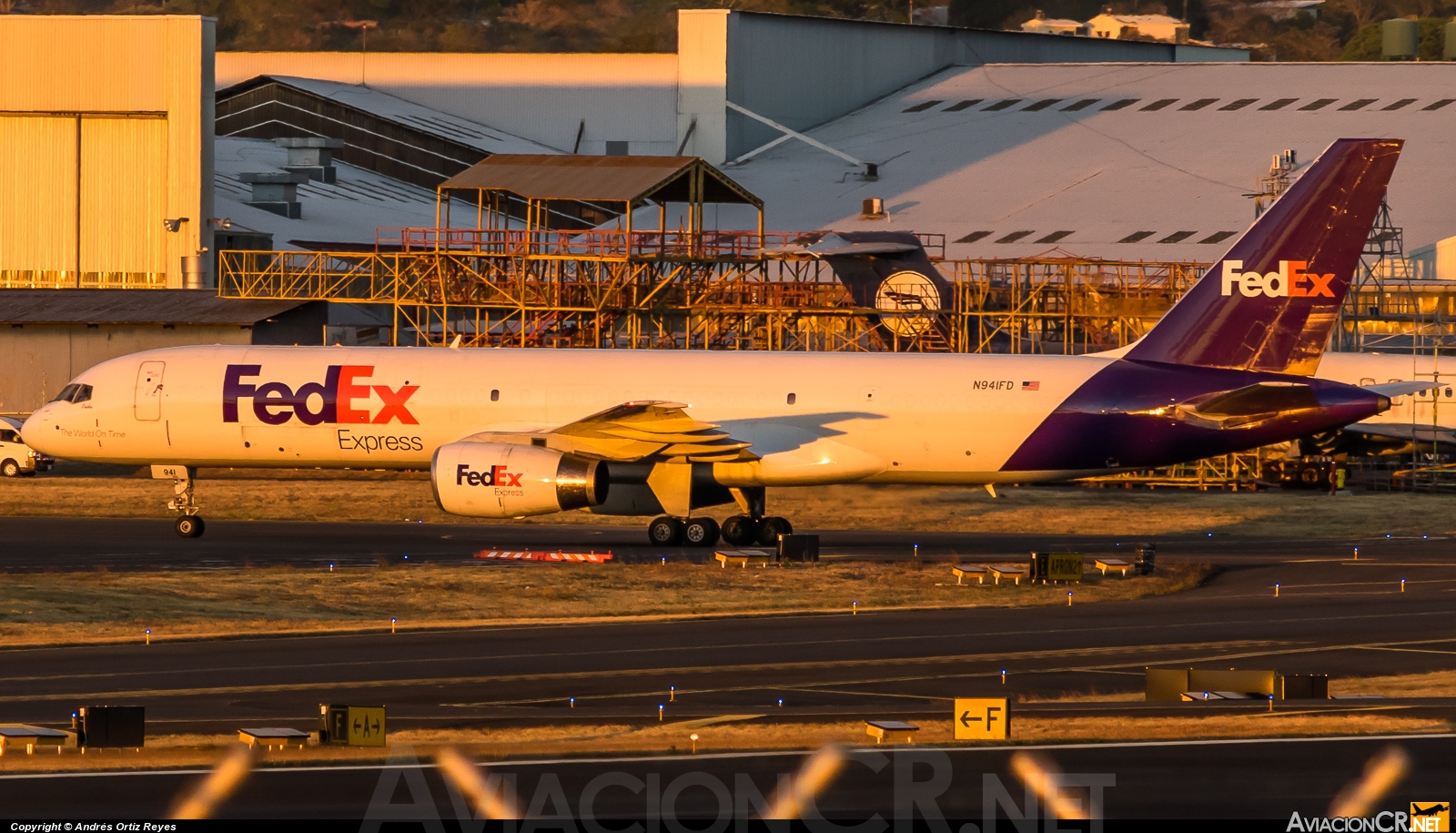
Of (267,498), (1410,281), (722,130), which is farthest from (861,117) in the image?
(267,498)

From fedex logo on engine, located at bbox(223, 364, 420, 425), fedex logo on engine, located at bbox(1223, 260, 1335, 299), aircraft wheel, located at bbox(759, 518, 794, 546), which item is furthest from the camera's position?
fedex logo on engine, located at bbox(223, 364, 420, 425)

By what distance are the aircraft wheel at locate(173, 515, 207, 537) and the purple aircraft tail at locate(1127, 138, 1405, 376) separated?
66.1 feet

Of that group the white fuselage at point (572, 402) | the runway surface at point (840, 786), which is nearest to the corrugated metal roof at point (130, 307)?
the white fuselage at point (572, 402)

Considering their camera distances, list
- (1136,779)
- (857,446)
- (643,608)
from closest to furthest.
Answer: (1136,779)
(643,608)
(857,446)

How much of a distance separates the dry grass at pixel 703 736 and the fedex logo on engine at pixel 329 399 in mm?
20965

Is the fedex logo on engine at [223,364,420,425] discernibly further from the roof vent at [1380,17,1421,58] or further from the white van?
the roof vent at [1380,17,1421,58]

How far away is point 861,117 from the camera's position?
282 ft

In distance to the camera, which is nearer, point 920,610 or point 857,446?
point 920,610

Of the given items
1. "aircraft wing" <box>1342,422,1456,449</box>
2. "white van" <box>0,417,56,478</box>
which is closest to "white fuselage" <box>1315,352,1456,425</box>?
"aircraft wing" <box>1342,422,1456,449</box>

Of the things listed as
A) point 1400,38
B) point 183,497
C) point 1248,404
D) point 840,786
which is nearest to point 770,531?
point 1248,404

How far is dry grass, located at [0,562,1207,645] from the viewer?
85.1 feet

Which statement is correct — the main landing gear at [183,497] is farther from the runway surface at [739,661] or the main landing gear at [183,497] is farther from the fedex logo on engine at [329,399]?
the runway surface at [739,661]

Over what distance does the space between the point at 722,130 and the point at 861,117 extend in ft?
23.5

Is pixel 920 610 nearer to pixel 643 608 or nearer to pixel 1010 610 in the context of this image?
pixel 1010 610
